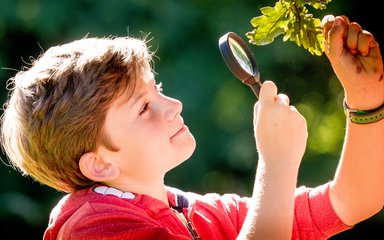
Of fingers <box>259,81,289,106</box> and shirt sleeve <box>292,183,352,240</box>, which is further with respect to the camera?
shirt sleeve <box>292,183,352,240</box>

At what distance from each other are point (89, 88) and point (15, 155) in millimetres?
A: 255

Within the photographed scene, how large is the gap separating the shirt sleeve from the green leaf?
0.38 metres

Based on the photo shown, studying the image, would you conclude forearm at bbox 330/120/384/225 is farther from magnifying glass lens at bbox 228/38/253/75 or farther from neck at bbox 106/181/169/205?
A: neck at bbox 106/181/169/205

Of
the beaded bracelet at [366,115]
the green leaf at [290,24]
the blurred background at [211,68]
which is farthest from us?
the blurred background at [211,68]

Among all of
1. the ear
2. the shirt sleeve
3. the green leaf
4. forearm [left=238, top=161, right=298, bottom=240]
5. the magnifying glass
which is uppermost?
the green leaf

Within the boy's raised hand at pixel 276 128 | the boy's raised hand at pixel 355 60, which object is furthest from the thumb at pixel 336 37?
the boy's raised hand at pixel 276 128

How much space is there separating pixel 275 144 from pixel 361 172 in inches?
9.2

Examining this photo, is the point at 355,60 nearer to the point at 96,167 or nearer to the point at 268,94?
the point at 268,94

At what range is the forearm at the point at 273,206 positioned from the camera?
1593 mm

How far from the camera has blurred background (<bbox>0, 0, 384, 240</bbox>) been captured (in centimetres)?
352

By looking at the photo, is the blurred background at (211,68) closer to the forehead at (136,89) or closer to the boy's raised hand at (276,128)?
the forehead at (136,89)

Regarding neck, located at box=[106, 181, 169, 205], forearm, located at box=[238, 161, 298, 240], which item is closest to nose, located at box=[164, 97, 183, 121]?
neck, located at box=[106, 181, 169, 205]

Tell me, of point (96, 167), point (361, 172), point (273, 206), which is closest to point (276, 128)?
point (273, 206)

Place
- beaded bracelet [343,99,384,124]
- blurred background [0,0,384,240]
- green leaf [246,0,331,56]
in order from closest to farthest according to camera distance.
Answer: green leaf [246,0,331,56]
beaded bracelet [343,99,384,124]
blurred background [0,0,384,240]
